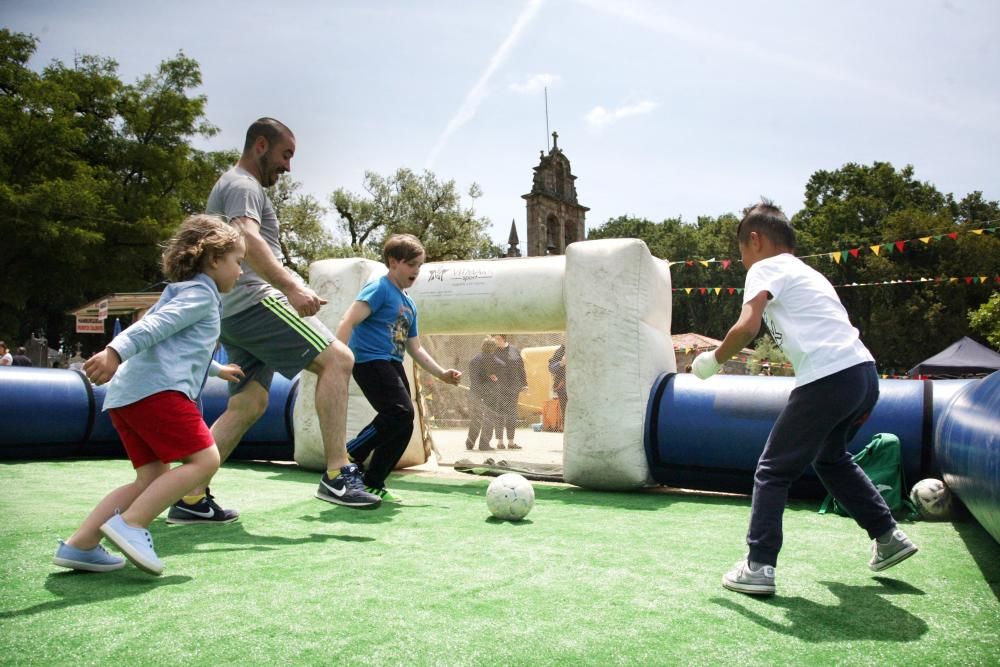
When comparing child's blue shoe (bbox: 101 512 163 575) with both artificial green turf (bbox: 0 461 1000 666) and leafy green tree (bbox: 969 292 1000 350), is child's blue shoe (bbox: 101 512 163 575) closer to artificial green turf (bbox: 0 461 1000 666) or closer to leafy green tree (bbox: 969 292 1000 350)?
artificial green turf (bbox: 0 461 1000 666)

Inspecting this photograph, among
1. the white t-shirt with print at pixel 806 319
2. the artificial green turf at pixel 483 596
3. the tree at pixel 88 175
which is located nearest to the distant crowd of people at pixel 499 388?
the artificial green turf at pixel 483 596

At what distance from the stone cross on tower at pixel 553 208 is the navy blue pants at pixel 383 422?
3906cm

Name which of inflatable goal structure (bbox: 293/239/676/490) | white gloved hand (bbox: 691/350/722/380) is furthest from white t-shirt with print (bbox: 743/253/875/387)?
inflatable goal structure (bbox: 293/239/676/490)

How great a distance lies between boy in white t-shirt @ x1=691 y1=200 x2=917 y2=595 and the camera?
282 centimetres

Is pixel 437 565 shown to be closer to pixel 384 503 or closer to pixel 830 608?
pixel 830 608

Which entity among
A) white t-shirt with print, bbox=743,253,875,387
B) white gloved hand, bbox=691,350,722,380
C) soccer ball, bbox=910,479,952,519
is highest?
white t-shirt with print, bbox=743,253,875,387

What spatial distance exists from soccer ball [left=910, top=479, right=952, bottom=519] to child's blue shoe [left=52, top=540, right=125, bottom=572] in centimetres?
439

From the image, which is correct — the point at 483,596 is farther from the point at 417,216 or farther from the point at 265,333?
the point at 417,216

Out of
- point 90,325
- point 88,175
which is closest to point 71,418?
point 90,325

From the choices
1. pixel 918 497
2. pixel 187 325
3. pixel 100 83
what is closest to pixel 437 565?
pixel 187 325

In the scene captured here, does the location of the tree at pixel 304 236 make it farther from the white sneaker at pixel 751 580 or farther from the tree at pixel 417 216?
the white sneaker at pixel 751 580

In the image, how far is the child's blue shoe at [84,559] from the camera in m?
2.70

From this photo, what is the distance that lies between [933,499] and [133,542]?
4.35 metres

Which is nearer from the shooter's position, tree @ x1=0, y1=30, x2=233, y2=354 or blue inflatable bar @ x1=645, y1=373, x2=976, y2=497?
blue inflatable bar @ x1=645, y1=373, x2=976, y2=497
